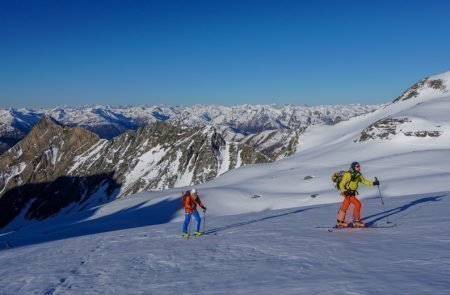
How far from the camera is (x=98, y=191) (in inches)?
6609

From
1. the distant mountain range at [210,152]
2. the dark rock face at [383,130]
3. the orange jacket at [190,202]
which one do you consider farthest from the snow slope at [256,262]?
the dark rock face at [383,130]

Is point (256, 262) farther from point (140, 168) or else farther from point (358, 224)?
point (140, 168)

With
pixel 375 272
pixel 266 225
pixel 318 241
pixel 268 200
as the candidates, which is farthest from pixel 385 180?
pixel 375 272

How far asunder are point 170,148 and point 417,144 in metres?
124

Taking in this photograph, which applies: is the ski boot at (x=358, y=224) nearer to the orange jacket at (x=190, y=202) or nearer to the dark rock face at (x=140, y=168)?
the orange jacket at (x=190, y=202)

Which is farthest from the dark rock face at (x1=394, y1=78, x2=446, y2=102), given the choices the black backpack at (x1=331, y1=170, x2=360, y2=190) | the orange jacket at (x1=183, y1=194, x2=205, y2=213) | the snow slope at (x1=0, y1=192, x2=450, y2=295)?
the orange jacket at (x1=183, y1=194, x2=205, y2=213)

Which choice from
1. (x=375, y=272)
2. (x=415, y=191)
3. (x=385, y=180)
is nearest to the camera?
(x=375, y=272)

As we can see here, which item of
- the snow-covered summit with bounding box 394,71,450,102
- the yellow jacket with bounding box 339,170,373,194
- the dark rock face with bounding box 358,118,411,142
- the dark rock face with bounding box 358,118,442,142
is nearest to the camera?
the yellow jacket with bounding box 339,170,373,194

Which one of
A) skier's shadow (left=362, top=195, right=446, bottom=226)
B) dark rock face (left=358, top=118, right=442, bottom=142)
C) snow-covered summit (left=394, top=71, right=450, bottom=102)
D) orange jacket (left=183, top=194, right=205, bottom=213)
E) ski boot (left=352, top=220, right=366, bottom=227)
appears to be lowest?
ski boot (left=352, top=220, right=366, bottom=227)

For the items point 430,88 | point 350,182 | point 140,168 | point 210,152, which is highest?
point 430,88

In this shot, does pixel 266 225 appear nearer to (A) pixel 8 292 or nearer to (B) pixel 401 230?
(B) pixel 401 230

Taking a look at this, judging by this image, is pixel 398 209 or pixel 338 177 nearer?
pixel 338 177

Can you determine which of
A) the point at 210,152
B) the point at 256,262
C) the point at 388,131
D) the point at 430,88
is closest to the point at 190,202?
the point at 256,262

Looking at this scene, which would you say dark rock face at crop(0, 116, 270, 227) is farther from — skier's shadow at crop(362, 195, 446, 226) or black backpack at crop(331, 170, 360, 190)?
black backpack at crop(331, 170, 360, 190)
